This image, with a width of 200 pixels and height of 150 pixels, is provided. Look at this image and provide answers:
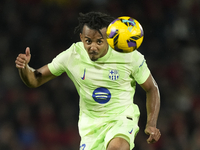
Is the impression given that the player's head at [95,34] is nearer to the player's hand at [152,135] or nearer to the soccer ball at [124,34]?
the soccer ball at [124,34]

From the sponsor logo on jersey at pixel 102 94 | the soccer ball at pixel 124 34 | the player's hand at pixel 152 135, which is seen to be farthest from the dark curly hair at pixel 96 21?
the player's hand at pixel 152 135

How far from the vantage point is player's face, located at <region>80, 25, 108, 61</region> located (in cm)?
340

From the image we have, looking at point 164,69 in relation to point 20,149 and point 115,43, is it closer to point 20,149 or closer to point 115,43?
point 20,149

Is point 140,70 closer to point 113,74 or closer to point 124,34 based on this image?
point 113,74

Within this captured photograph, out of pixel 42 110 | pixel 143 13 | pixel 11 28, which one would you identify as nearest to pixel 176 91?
pixel 143 13

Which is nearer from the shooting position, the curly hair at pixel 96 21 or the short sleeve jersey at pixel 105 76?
the curly hair at pixel 96 21

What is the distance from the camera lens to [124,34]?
3189mm

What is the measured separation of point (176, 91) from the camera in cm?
708

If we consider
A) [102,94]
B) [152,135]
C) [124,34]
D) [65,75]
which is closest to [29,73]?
[102,94]

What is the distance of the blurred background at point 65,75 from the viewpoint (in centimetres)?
661

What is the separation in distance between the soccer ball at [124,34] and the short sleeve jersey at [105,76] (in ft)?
1.14

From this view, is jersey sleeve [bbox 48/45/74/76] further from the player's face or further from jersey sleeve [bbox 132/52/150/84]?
jersey sleeve [bbox 132/52/150/84]

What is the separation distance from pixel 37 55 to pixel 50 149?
187 cm

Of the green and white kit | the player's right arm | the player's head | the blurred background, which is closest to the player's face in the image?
the player's head
